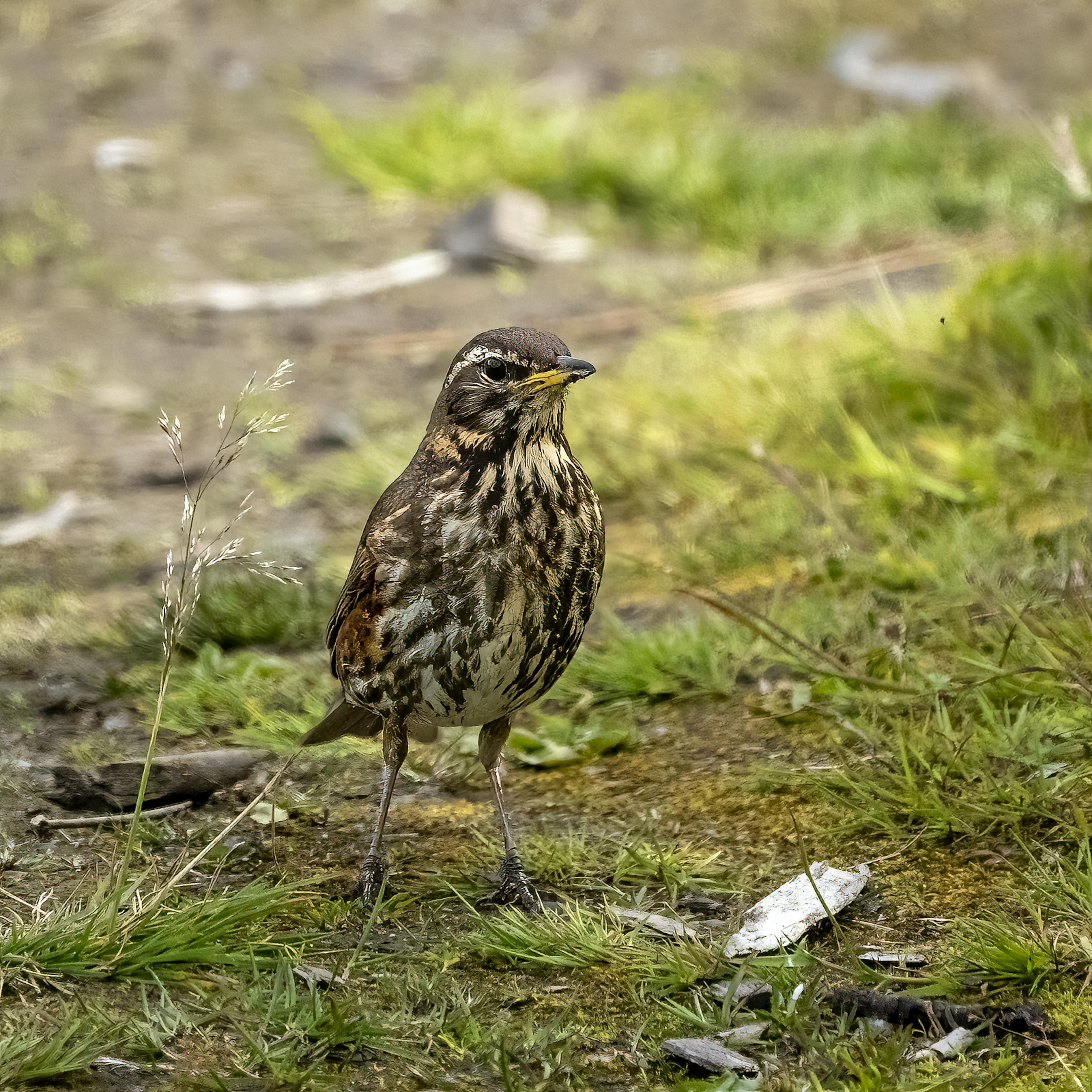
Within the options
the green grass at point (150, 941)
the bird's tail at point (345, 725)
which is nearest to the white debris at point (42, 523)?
the bird's tail at point (345, 725)

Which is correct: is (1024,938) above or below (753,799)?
above

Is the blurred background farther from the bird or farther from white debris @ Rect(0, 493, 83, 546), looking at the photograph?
the bird

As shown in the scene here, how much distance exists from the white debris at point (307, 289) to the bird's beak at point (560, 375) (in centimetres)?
553

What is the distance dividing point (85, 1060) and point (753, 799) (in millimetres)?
1882

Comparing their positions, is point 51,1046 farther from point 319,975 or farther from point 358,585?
point 358,585

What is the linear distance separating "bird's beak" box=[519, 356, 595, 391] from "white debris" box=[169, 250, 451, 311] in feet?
18.1

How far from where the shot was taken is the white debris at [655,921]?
325 cm

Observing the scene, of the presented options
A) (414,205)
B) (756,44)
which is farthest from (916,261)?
(756,44)

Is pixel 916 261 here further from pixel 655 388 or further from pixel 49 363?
pixel 49 363

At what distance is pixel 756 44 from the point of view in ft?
38.5

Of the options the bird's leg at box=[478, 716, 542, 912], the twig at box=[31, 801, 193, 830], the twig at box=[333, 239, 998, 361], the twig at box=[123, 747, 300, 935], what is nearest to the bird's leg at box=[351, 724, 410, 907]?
the bird's leg at box=[478, 716, 542, 912]

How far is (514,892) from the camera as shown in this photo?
349 cm

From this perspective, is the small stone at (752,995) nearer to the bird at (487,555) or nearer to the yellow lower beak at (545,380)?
the bird at (487,555)

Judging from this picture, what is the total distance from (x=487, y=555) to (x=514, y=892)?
88cm
